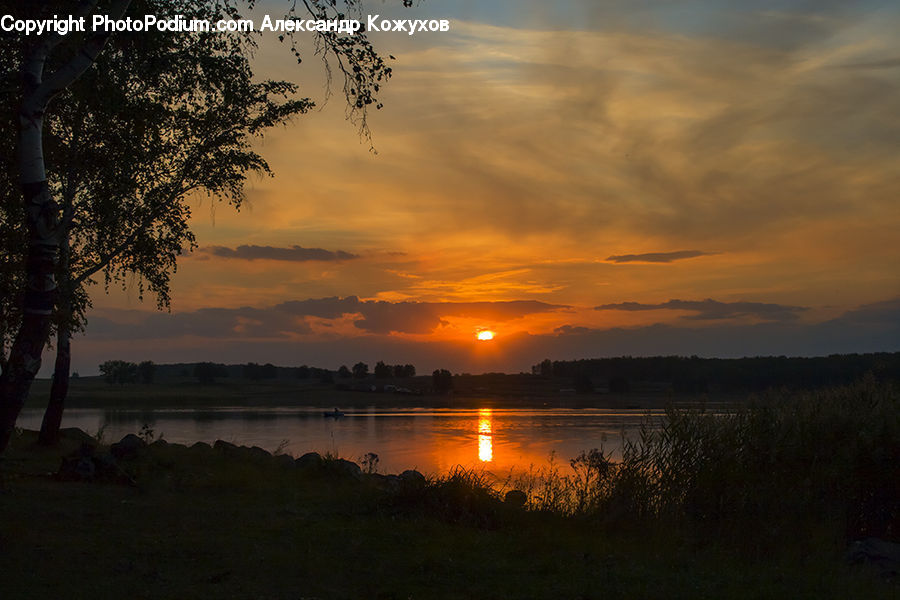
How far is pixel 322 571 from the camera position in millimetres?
9422

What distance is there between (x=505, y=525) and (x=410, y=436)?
3349cm

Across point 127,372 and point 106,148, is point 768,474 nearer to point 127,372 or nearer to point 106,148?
point 106,148

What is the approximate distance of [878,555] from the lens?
37.2 ft

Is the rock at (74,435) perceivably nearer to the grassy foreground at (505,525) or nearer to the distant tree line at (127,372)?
the grassy foreground at (505,525)

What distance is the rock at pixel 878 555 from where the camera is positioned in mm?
10973

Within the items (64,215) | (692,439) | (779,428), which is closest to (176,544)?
(692,439)

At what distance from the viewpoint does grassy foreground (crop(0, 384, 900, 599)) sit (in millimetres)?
9016

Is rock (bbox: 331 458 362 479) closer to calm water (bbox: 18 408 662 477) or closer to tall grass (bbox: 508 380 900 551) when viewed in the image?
tall grass (bbox: 508 380 900 551)

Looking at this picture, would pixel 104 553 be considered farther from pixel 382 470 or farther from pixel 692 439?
pixel 382 470

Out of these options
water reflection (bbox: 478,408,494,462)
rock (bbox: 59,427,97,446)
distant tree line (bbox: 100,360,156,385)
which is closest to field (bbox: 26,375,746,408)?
distant tree line (bbox: 100,360,156,385)

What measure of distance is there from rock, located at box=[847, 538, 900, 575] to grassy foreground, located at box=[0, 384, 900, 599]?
0.25m

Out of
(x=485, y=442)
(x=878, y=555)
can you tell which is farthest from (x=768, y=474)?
(x=485, y=442)

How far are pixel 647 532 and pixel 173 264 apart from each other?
15.8 metres

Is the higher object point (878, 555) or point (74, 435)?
point (74, 435)
